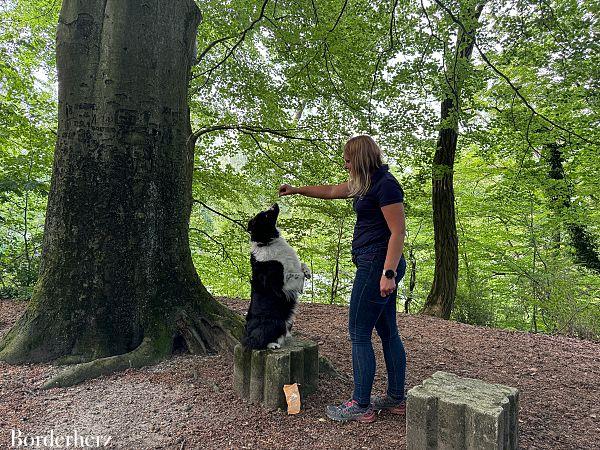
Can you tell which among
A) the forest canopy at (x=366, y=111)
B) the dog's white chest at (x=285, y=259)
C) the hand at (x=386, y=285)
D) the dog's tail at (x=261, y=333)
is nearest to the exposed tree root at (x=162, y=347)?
the dog's tail at (x=261, y=333)

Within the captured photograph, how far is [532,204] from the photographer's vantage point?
905cm

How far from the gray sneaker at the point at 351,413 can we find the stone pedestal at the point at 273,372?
11.7 inches

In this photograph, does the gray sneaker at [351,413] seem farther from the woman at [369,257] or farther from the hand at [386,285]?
the hand at [386,285]

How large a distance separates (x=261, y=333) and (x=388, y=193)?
4.47 feet

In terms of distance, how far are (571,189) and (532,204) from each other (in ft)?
2.76

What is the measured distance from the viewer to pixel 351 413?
249 centimetres

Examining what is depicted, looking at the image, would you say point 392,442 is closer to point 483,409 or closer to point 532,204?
point 483,409

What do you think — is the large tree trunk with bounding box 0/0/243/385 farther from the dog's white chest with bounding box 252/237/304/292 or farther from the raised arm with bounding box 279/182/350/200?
the raised arm with bounding box 279/182/350/200

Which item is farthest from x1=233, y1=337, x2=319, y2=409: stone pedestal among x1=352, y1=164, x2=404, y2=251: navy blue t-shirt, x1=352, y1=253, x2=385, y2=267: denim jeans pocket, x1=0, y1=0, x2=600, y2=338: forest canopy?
x1=0, y1=0, x2=600, y2=338: forest canopy

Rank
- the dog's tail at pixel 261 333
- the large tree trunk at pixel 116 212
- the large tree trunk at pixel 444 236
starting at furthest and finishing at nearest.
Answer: the large tree trunk at pixel 444 236 < the large tree trunk at pixel 116 212 < the dog's tail at pixel 261 333

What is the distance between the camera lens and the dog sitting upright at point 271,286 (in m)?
2.80

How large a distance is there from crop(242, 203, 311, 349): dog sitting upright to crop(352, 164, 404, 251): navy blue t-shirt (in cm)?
66

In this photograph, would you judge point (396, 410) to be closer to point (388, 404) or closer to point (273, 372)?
point (388, 404)

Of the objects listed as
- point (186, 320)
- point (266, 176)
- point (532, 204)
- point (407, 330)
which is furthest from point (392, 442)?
point (532, 204)
